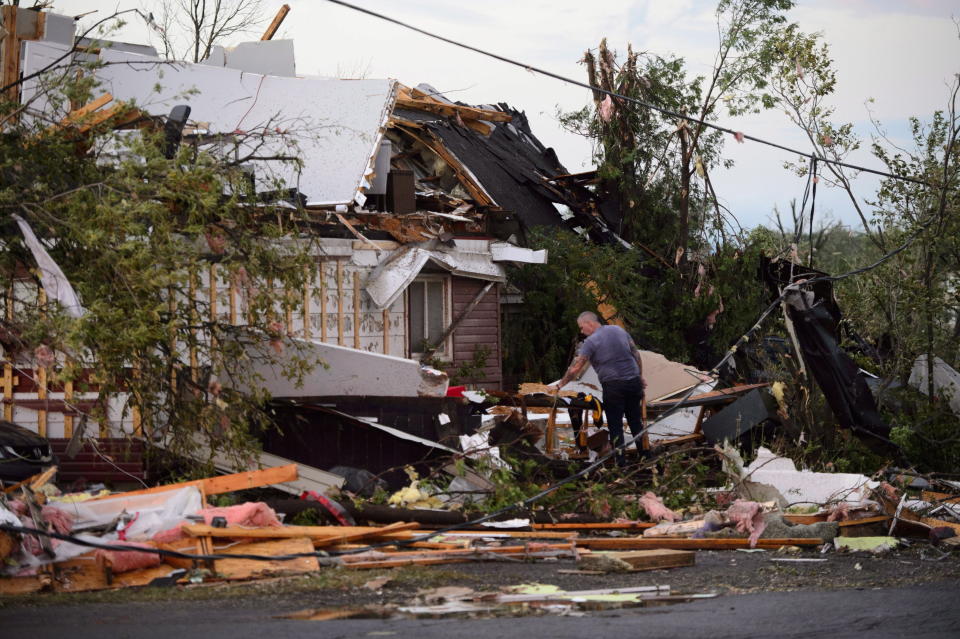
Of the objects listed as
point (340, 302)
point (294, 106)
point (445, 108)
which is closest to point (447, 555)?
point (340, 302)

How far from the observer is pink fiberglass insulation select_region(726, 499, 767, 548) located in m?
8.60

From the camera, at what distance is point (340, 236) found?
13.8 metres

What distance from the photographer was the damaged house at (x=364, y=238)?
1027 cm

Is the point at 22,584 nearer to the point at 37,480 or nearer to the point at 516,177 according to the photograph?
the point at 37,480

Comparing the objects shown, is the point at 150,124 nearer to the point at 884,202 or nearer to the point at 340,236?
the point at 340,236

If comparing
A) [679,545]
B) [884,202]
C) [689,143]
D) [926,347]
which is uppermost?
[689,143]

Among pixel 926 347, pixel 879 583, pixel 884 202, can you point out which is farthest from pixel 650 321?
pixel 879 583

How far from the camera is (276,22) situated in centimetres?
1842

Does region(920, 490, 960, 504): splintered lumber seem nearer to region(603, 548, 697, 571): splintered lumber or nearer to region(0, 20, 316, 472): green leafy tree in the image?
region(603, 548, 697, 571): splintered lumber

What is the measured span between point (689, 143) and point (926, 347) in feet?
23.3

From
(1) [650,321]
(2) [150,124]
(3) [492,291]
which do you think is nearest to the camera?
(2) [150,124]

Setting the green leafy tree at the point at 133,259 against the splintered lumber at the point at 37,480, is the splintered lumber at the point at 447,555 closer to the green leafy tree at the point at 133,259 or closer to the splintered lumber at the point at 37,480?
the green leafy tree at the point at 133,259

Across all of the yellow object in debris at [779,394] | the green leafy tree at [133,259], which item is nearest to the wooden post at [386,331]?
the yellow object in debris at [779,394]

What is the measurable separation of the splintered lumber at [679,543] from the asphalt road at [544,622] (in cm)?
191
